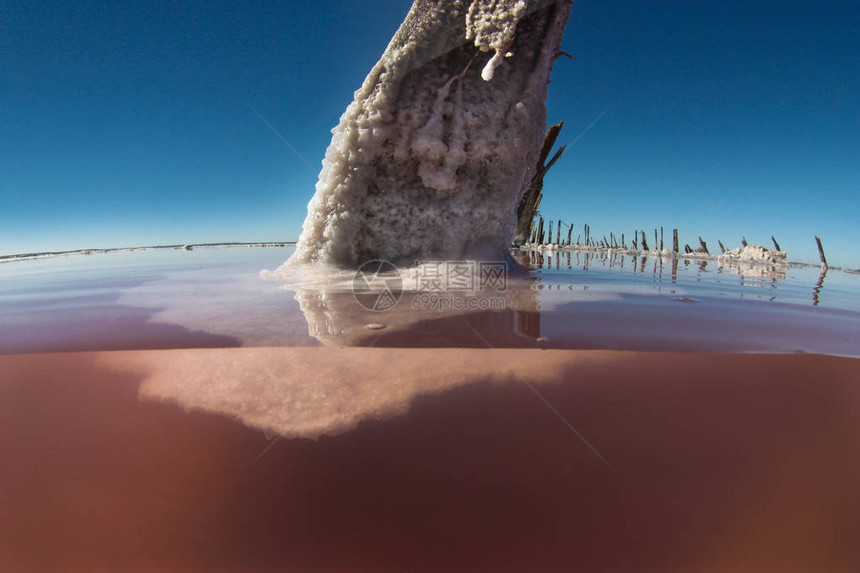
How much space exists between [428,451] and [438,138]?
275cm

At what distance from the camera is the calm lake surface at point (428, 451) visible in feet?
1.74

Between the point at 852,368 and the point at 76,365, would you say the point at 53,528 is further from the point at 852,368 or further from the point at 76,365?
the point at 852,368

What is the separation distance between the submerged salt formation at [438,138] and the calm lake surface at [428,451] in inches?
75.6

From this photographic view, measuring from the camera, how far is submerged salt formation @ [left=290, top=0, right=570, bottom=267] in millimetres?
2977

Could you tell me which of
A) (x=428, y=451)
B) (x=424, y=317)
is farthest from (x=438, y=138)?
(x=428, y=451)

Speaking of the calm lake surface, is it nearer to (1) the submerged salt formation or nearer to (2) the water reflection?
(2) the water reflection

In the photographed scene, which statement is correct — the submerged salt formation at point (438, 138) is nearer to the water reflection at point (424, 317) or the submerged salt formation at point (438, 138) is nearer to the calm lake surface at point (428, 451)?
the water reflection at point (424, 317)

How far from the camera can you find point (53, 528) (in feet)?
1.84

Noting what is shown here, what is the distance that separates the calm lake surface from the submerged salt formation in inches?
75.6

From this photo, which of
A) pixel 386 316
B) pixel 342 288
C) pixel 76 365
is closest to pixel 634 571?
pixel 386 316

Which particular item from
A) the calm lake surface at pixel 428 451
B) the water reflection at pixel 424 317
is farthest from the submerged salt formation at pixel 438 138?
the calm lake surface at pixel 428 451

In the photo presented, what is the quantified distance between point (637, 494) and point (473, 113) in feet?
9.96

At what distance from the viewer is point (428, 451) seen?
0.69 m

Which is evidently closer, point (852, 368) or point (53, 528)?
point (53, 528)
